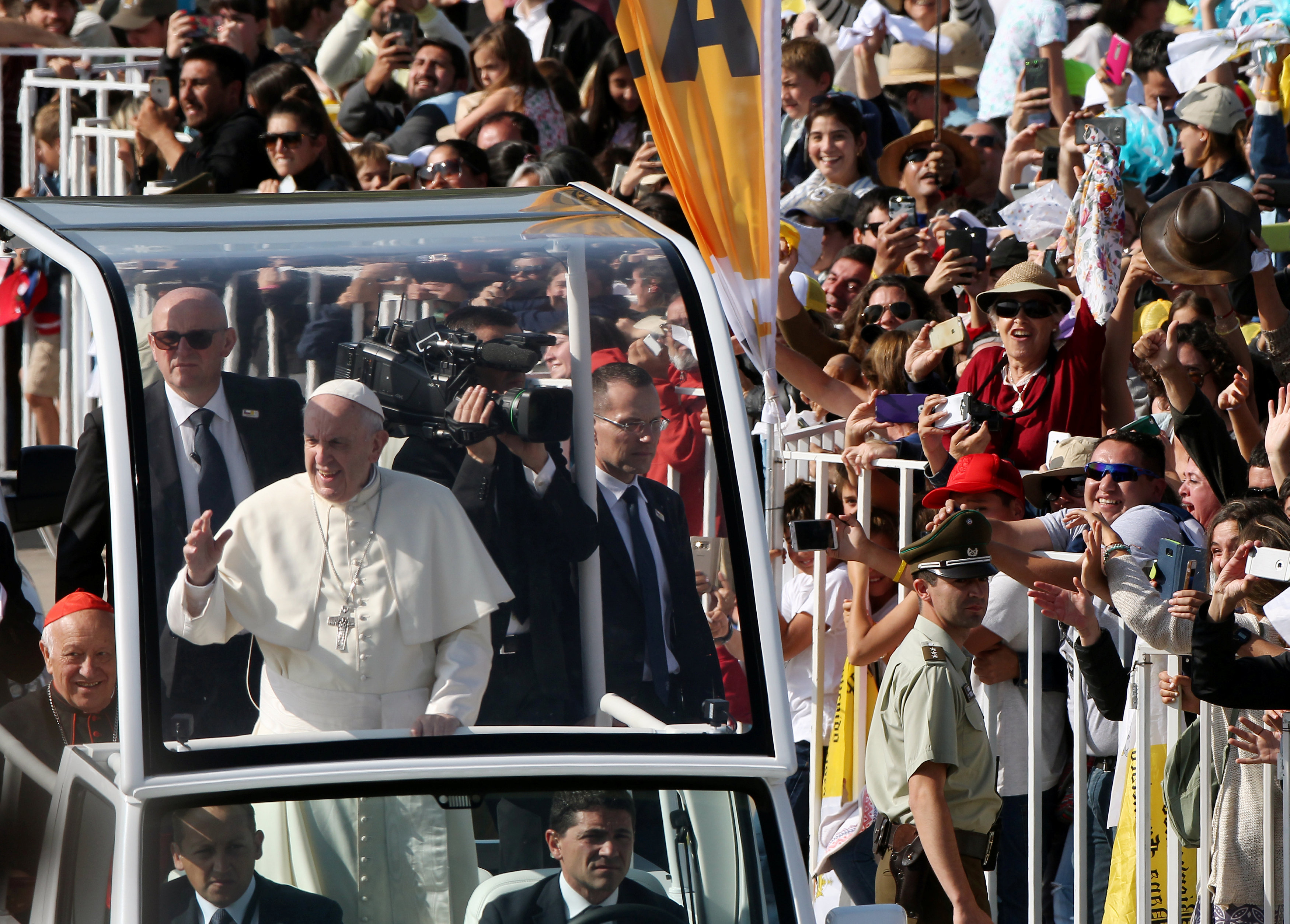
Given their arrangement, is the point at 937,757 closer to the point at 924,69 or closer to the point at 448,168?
the point at 448,168

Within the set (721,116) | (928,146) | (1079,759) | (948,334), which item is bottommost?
(1079,759)

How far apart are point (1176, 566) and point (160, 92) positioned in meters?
6.81

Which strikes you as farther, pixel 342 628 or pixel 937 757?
pixel 937 757

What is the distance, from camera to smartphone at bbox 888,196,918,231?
7535mm

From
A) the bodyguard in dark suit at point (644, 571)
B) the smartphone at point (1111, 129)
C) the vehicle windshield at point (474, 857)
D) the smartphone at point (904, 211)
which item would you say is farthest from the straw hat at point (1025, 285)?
the vehicle windshield at point (474, 857)

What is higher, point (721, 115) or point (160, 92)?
point (160, 92)

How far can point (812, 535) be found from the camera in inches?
194

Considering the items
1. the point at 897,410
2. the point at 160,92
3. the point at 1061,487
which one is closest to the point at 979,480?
the point at 1061,487

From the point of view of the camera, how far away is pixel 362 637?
3.48m

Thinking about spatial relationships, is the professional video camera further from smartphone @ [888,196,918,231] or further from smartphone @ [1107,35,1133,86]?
smartphone @ [1107,35,1133,86]

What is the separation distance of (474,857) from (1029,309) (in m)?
3.24

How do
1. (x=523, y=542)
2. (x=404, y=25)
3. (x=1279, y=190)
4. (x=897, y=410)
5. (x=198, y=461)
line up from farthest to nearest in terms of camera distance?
(x=404, y=25), (x=1279, y=190), (x=897, y=410), (x=523, y=542), (x=198, y=461)

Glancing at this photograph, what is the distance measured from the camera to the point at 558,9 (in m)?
11.7

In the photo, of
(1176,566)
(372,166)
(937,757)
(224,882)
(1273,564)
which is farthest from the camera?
(372,166)
